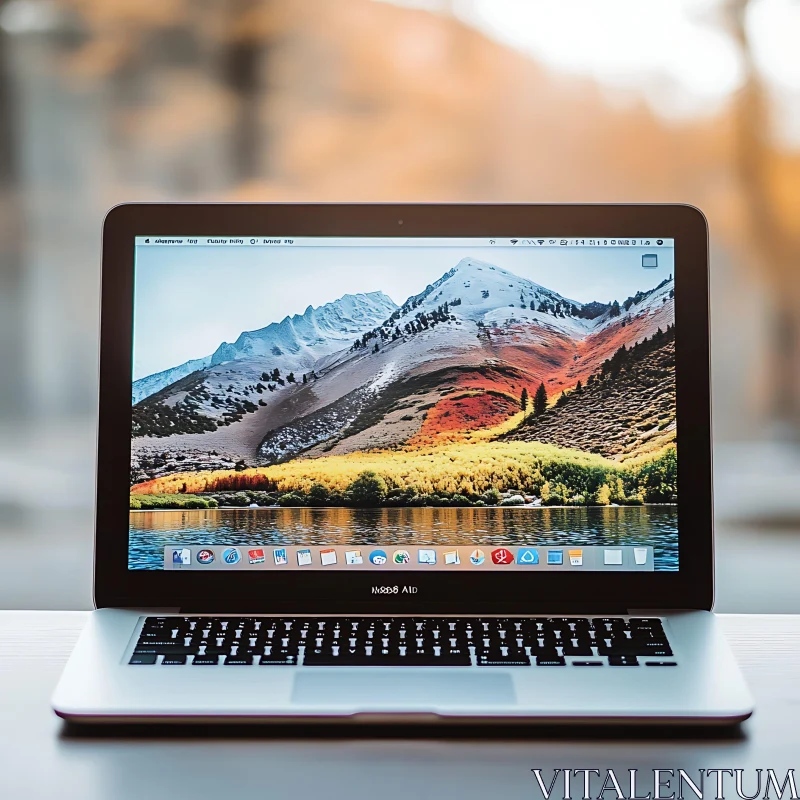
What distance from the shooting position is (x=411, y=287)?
2.63 feet

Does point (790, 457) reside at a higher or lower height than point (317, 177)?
lower

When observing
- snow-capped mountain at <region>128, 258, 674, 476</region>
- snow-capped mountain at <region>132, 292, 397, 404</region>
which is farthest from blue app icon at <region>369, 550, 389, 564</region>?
snow-capped mountain at <region>132, 292, 397, 404</region>

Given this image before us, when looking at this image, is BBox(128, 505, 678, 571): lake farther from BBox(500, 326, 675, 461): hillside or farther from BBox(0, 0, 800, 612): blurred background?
BBox(0, 0, 800, 612): blurred background

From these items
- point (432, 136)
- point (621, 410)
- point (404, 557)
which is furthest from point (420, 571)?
point (432, 136)

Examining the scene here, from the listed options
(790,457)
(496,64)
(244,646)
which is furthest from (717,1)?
(244,646)

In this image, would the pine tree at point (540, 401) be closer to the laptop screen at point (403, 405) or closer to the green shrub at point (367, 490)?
the laptop screen at point (403, 405)

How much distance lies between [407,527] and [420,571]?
0.16 feet

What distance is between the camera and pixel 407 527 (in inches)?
30.5

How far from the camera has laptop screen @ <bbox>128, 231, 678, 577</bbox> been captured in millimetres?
770

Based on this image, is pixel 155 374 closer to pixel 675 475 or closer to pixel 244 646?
pixel 244 646

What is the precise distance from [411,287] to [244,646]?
16.5 inches

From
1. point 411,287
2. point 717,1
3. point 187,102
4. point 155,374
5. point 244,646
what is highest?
point 717,1

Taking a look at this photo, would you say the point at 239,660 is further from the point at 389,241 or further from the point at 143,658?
the point at 389,241

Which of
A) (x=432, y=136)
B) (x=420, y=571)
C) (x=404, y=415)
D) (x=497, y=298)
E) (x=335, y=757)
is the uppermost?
(x=432, y=136)
